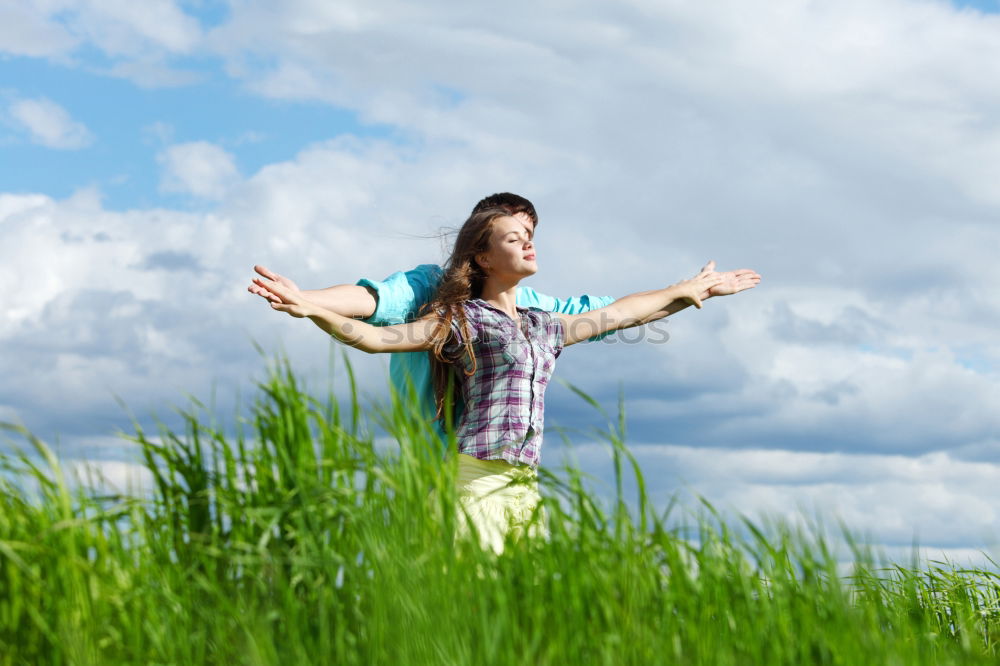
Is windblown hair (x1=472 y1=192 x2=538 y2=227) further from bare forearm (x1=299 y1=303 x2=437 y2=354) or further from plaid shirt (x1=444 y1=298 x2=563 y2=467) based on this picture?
bare forearm (x1=299 y1=303 x2=437 y2=354)

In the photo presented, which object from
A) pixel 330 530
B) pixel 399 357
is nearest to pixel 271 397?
pixel 330 530

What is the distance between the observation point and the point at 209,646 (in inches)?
123

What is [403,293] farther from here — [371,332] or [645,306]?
[645,306]

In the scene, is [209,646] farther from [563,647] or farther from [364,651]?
[563,647]

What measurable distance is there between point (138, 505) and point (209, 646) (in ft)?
1.93

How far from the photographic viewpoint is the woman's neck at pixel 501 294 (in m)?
5.36

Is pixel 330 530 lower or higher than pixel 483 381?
lower

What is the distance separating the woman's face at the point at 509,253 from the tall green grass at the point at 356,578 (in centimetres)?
196

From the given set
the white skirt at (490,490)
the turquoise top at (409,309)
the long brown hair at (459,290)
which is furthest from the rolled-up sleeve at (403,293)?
the white skirt at (490,490)

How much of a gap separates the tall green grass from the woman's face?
1961 millimetres

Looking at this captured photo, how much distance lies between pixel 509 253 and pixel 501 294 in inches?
9.3

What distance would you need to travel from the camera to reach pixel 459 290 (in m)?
5.33

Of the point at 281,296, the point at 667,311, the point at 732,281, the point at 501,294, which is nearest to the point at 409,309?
the point at 501,294

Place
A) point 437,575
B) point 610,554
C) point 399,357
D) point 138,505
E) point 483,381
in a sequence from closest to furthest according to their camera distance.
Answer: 1. point 437,575
2. point 610,554
3. point 138,505
4. point 483,381
5. point 399,357
